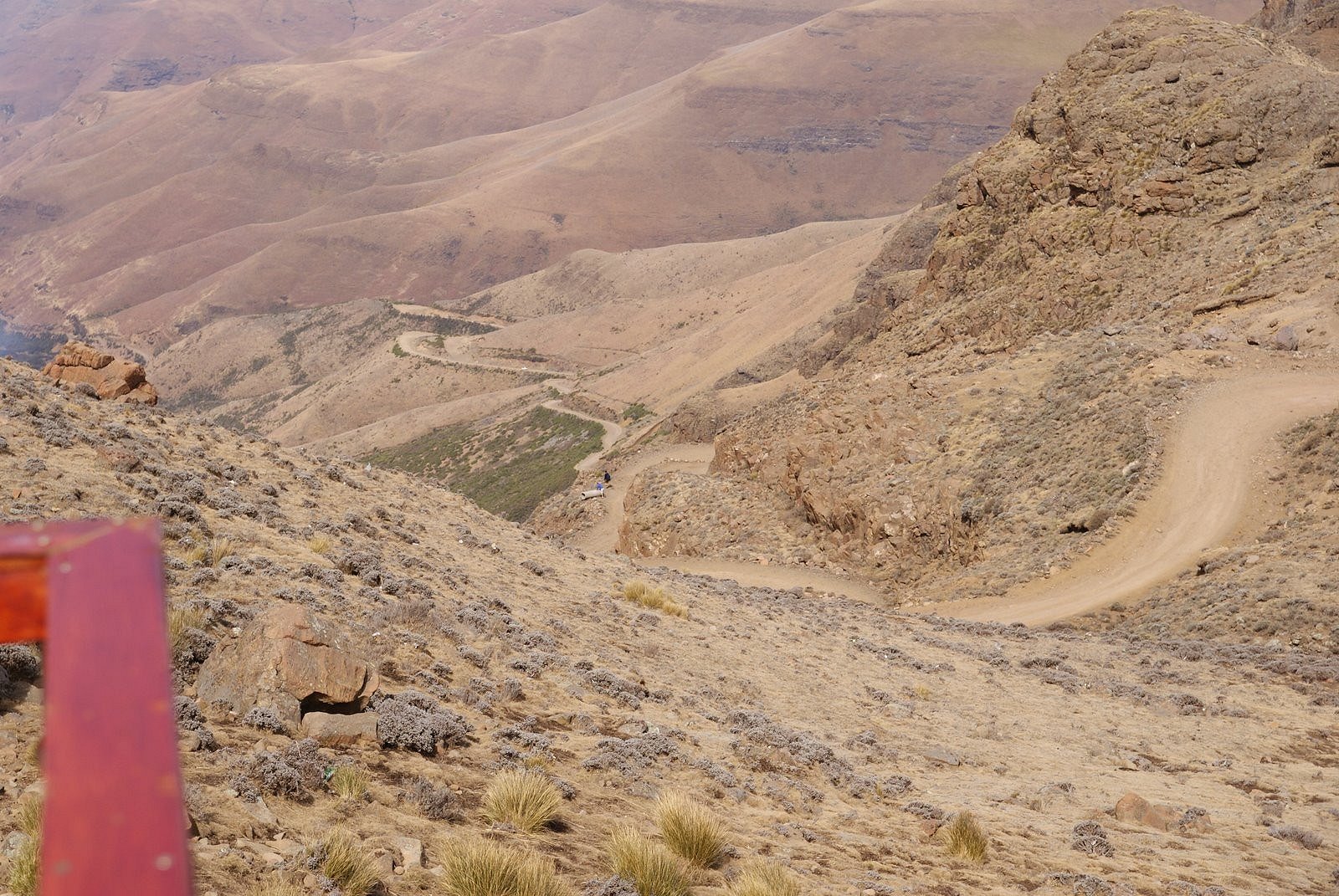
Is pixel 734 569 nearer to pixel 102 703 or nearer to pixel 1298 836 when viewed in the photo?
pixel 1298 836

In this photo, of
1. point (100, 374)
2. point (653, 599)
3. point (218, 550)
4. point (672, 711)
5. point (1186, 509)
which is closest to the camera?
point (218, 550)

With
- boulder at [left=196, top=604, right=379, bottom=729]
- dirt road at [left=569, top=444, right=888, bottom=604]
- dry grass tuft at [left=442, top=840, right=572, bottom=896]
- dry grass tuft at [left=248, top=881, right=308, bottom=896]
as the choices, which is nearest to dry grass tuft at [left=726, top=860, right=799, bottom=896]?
dry grass tuft at [left=442, top=840, right=572, bottom=896]

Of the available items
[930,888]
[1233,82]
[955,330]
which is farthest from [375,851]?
[1233,82]

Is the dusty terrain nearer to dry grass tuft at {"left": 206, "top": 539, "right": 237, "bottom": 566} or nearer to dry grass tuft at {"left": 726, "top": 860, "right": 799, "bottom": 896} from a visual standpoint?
dry grass tuft at {"left": 206, "top": 539, "right": 237, "bottom": 566}

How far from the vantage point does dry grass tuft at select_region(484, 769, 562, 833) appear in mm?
6777

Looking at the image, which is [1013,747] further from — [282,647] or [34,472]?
[34,472]

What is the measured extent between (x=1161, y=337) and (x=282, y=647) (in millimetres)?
30920

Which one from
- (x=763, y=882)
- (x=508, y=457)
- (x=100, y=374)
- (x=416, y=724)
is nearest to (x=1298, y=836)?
(x=763, y=882)

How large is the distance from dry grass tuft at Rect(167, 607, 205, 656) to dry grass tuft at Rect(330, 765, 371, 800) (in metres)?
2.07

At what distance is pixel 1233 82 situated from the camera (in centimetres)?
3822

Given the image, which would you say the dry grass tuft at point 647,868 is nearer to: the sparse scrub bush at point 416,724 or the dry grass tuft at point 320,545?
the sparse scrub bush at point 416,724

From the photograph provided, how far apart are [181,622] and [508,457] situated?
232ft

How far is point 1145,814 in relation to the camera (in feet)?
32.8

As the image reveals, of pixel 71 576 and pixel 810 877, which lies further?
pixel 810 877
